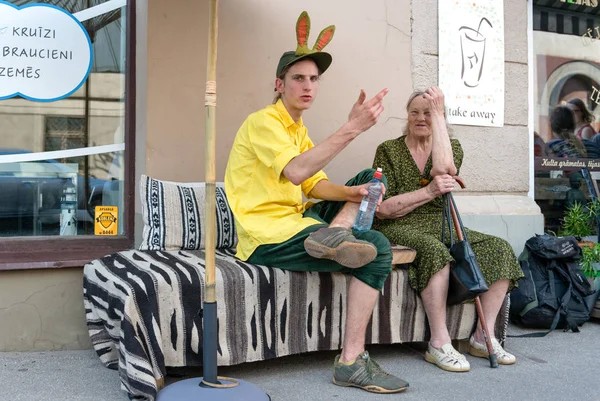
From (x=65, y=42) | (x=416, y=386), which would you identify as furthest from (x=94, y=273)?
(x=416, y=386)

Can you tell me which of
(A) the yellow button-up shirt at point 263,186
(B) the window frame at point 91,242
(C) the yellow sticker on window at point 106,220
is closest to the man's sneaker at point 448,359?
(A) the yellow button-up shirt at point 263,186

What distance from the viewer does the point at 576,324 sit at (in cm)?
421

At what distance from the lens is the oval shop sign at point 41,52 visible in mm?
3715

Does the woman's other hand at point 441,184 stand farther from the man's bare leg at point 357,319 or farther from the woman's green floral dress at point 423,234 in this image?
the man's bare leg at point 357,319

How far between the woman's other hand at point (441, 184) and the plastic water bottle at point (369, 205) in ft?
2.02

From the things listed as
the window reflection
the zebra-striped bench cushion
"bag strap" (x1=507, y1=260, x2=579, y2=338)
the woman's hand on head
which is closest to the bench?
the zebra-striped bench cushion

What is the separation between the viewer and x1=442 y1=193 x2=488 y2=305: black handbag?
328cm

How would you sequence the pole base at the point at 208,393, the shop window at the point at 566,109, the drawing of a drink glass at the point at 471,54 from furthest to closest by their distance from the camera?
the shop window at the point at 566,109 → the drawing of a drink glass at the point at 471,54 → the pole base at the point at 208,393

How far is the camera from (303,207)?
344 centimetres

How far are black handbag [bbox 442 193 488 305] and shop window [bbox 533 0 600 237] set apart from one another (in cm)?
213

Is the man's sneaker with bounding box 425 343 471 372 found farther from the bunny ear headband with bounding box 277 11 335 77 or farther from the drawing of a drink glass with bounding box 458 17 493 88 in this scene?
the drawing of a drink glass with bounding box 458 17 493 88

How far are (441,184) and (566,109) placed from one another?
264 centimetres

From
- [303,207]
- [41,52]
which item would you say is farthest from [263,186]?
[41,52]

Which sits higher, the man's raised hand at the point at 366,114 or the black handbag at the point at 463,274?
the man's raised hand at the point at 366,114
